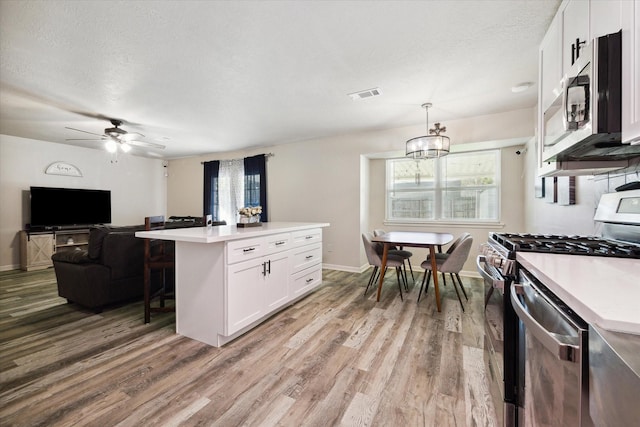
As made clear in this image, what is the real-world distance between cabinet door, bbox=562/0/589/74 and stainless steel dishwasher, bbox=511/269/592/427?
1.25m

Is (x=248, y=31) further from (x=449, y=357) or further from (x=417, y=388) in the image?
(x=449, y=357)

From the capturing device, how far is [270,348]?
205 centimetres

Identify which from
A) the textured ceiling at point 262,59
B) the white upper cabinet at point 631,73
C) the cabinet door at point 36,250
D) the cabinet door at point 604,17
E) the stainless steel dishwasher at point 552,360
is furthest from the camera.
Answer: the cabinet door at point 36,250

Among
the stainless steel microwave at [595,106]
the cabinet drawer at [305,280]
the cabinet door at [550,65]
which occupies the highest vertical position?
the cabinet door at [550,65]

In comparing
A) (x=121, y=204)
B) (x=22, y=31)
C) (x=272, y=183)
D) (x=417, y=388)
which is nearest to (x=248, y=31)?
Result: (x=22, y=31)

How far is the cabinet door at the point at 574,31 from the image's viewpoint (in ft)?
4.26

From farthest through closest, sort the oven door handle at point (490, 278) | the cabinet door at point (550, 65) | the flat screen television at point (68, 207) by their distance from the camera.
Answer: the flat screen television at point (68, 207), the cabinet door at point (550, 65), the oven door handle at point (490, 278)

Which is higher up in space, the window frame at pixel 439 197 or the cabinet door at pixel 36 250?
the window frame at pixel 439 197

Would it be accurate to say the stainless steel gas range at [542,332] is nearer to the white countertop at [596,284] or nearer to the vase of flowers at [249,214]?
the white countertop at [596,284]

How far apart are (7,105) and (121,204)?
3.23 metres

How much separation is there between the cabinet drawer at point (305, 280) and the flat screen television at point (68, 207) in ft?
17.3

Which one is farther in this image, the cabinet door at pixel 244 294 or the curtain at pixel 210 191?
the curtain at pixel 210 191

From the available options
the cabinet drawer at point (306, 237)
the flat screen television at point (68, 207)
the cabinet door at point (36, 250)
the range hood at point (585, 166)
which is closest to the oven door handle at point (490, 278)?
the range hood at point (585, 166)

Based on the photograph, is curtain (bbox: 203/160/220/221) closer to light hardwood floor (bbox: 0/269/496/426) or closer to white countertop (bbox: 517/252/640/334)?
light hardwood floor (bbox: 0/269/496/426)
